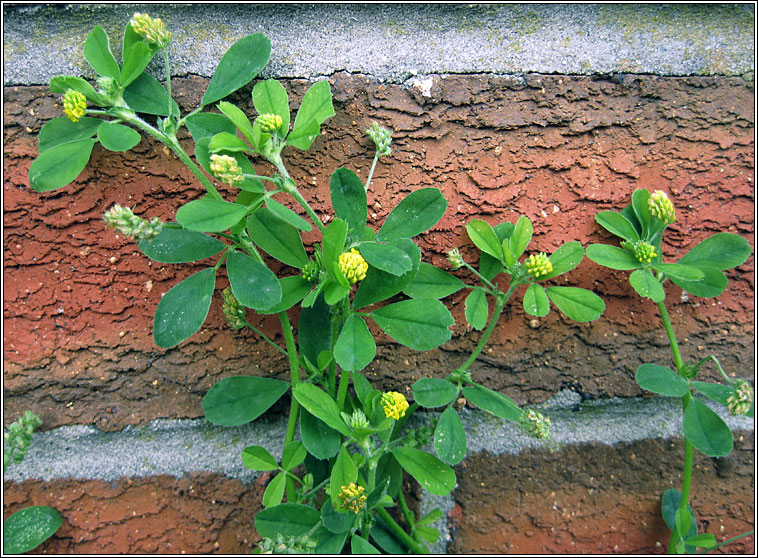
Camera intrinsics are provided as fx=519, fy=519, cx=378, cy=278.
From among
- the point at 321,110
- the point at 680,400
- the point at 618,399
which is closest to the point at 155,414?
the point at 321,110

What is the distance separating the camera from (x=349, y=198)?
0.73 m

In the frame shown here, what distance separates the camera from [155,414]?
2.77 ft

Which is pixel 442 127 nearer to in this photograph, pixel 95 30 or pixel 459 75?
pixel 459 75

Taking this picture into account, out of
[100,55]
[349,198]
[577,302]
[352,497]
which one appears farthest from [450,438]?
[100,55]

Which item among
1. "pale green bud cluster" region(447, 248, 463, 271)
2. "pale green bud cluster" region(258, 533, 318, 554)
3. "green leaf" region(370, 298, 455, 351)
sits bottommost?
"pale green bud cluster" region(258, 533, 318, 554)

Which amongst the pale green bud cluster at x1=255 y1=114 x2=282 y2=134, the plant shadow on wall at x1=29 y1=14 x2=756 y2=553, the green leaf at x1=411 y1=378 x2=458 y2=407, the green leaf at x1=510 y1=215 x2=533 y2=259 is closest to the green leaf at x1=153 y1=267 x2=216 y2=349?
the plant shadow on wall at x1=29 y1=14 x2=756 y2=553

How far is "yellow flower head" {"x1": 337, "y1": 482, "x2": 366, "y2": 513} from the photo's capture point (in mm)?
682

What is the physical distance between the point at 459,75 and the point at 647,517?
0.83 metres

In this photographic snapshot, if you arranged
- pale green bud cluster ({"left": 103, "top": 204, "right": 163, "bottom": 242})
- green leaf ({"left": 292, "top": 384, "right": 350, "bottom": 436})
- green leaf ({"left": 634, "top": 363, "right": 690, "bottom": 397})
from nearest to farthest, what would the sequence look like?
pale green bud cluster ({"left": 103, "top": 204, "right": 163, "bottom": 242}), green leaf ({"left": 292, "top": 384, "right": 350, "bottom": 436}), green leaf ({"left": 634, "top": 363, "right": 690, "bottom": 397})

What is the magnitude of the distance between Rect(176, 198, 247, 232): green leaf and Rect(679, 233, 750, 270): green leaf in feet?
2.37

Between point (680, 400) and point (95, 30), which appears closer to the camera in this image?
point (95, 30)

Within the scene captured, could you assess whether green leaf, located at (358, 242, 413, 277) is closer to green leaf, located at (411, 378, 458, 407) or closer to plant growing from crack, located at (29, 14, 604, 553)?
plant growing from crack, located at (29, 14, 604, 553)

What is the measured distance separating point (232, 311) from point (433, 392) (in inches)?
12.7

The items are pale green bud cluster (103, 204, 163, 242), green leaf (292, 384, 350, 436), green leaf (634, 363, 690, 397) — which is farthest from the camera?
green leaf (634, 363, 690, 397)
